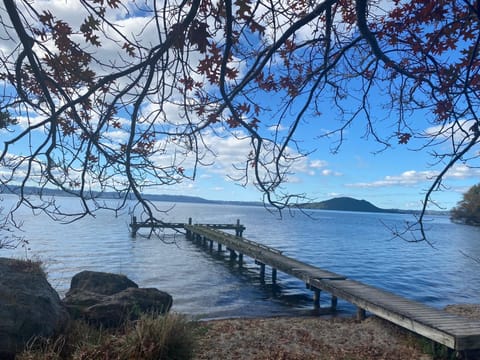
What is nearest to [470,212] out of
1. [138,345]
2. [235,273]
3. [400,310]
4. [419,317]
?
[400,310]

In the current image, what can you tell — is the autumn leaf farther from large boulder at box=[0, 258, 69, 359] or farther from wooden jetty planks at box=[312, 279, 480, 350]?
wooden jetty planks at box=[312, 279, 480, 350]

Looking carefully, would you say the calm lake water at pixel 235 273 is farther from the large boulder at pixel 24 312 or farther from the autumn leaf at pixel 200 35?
the autumn leaf at pixel 200 35

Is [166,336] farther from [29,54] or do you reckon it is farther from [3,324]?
[29,54]

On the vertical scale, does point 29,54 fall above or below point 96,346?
above

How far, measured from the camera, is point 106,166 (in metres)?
3.31

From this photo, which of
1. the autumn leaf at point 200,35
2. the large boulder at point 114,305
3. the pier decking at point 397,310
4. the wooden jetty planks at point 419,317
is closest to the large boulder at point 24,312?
the large boulder at point 114,305

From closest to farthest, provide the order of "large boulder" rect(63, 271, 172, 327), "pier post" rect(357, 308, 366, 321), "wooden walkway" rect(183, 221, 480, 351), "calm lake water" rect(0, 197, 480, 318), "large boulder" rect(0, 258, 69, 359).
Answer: "large boulder" rect(0, 258, 69, 359), "wooden walkway" rect(183, 221, 480, 351), "large boulder" rect(63, 271, 172, 327), "pier post" rect(357, 308, 366, 321), "calm lake water" rect(0, 197, 480, 318)

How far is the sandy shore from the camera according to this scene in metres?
9.16

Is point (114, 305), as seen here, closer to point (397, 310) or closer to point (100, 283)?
point (100, 283)

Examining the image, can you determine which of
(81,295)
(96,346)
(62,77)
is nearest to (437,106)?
(62,77)

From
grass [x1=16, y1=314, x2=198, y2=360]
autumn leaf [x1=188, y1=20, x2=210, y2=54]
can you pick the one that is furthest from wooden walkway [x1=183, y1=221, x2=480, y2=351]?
autumn leaf [x1=188, y1=20, x2=210, y2=54]

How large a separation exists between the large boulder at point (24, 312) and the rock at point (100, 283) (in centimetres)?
592

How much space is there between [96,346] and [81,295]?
569cm

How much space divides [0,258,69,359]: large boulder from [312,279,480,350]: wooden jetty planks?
306 inches
